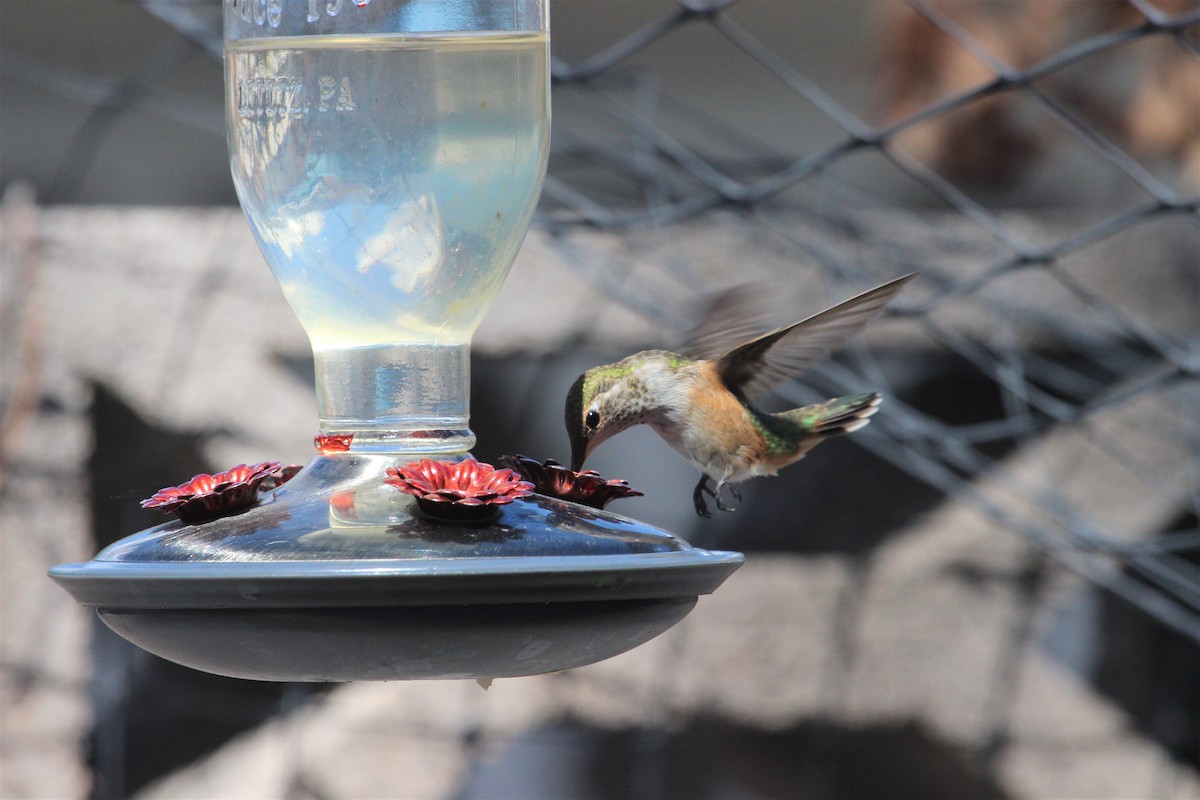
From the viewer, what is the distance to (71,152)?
11.0 feet

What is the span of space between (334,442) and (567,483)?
7.7 inches

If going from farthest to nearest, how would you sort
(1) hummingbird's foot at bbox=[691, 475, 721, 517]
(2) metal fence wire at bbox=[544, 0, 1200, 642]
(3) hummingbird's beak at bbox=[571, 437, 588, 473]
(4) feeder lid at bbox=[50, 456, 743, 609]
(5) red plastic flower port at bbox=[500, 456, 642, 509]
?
(2) metal fence wire at bbox=[544, 0, 1200, 642] < (1) hummingbird's foot at bbox=[691, 475, 721, 517] < (3) hummingbird's beak at bbox=[571, 437, 588, 473] < (5) red plastic flower port at bbox=[500, 456, 642, 509] < (4) feeder lid at bbox=[50, 456, 743, 609]

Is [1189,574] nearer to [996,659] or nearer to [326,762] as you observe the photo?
[996,659]

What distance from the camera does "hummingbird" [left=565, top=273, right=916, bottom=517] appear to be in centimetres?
168

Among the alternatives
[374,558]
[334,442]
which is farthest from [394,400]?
[374,558]

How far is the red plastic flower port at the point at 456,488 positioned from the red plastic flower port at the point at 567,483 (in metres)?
0.17

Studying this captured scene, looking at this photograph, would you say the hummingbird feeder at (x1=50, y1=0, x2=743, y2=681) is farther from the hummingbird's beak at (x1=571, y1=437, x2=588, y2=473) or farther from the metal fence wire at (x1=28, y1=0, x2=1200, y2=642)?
the metal fence wire at (x1=28, y1=0, x2=1200, y2=642)

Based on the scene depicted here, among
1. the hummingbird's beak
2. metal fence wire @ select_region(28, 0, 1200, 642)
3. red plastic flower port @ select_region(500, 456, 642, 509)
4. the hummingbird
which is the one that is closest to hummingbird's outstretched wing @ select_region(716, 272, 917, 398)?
the hummingbird

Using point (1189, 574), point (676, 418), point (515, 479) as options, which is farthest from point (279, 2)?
point (1189, 574)

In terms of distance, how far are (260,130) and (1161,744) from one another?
102 inches

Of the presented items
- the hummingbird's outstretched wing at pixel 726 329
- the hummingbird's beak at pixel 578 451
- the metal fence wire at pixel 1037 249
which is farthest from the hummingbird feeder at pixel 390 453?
the metal fence wire at pixel 1037 249

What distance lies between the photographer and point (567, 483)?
123cm

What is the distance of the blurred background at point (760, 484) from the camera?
2.92 meters

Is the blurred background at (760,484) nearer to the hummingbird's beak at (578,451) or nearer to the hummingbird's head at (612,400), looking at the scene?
the hummingbird's head at (612,400)
